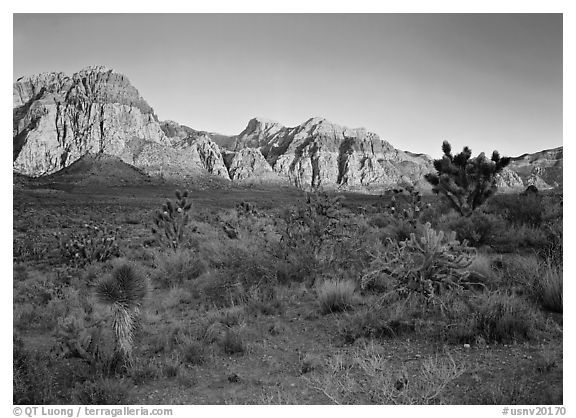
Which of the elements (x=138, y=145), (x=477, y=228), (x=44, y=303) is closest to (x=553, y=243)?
(x=477, y=228)

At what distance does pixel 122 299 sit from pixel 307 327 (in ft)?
8.77

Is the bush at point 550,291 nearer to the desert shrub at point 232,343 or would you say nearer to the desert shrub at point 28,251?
the desert shrub at point 232,343

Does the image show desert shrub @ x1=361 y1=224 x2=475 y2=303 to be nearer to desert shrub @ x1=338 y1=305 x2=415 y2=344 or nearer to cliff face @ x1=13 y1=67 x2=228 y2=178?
desert shrub @ x1=338 y1=305 x2=415 y2=344

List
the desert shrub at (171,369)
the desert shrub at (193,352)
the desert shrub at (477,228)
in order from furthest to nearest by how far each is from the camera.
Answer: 1. the desert shrub at (477,228)
2. the desert shrub at (193,352)
3. the desert shrub at (171,369)

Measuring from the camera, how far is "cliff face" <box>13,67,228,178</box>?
110 meters

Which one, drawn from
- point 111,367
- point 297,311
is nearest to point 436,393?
point 297,311

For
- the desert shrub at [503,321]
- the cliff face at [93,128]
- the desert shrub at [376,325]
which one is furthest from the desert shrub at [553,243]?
the cliff face at [93,128]

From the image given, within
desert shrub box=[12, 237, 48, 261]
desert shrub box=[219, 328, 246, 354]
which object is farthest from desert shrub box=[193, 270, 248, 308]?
desert shrub box=[12, 237, 48, 261]

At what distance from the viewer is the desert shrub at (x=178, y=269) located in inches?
356

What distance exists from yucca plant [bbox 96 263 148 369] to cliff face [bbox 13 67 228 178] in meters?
97.0

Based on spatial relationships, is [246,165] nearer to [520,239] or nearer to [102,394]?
[520,239]

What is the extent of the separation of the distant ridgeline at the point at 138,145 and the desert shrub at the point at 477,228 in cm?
8105

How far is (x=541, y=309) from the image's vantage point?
214 inches

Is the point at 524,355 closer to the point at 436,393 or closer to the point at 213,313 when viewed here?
the point at 436,393
